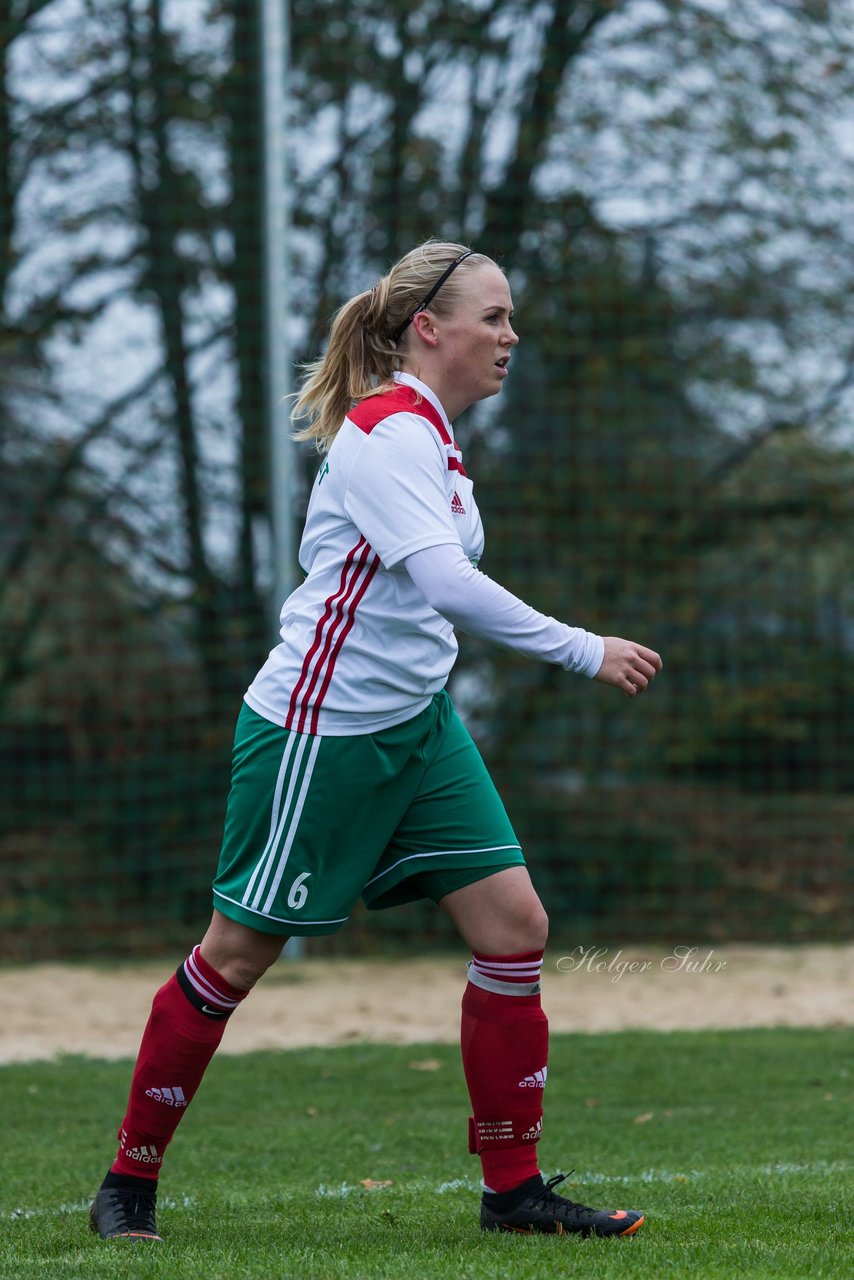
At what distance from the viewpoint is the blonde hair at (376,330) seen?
320 centimetres

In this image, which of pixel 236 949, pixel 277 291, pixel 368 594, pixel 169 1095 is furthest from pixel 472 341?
pixel 277 291

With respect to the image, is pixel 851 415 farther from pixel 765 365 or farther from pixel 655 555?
pixel 655 555

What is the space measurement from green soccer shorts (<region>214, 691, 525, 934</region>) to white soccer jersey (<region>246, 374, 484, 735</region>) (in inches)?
2.2

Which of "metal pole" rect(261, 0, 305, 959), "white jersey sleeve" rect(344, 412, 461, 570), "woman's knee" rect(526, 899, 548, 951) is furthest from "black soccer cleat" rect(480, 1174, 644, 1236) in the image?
"metal pole" rect(261, 0, 305, 959)

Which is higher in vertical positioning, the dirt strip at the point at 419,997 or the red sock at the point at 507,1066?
the red sock at the point at 507,1066

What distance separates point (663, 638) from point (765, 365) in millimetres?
1640

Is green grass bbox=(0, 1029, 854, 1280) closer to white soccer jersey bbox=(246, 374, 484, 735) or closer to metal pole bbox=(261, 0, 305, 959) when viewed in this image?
white soccer jersey bbox=(246, 374, 484, 735)

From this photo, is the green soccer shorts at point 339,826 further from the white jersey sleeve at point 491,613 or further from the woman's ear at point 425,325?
the woman's ear at point 425,325

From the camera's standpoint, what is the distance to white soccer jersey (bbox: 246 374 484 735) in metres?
2.93

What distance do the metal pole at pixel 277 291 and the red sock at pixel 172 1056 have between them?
17.3 ft

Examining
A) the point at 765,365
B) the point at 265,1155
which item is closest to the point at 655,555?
the point at 765,365

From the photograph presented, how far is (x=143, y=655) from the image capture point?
9188 mm

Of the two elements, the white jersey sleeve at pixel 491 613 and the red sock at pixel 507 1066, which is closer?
the white jersey sleeve at pixel 491 613

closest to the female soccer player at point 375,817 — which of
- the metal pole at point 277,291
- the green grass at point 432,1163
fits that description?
the green grass at point 432,1163
